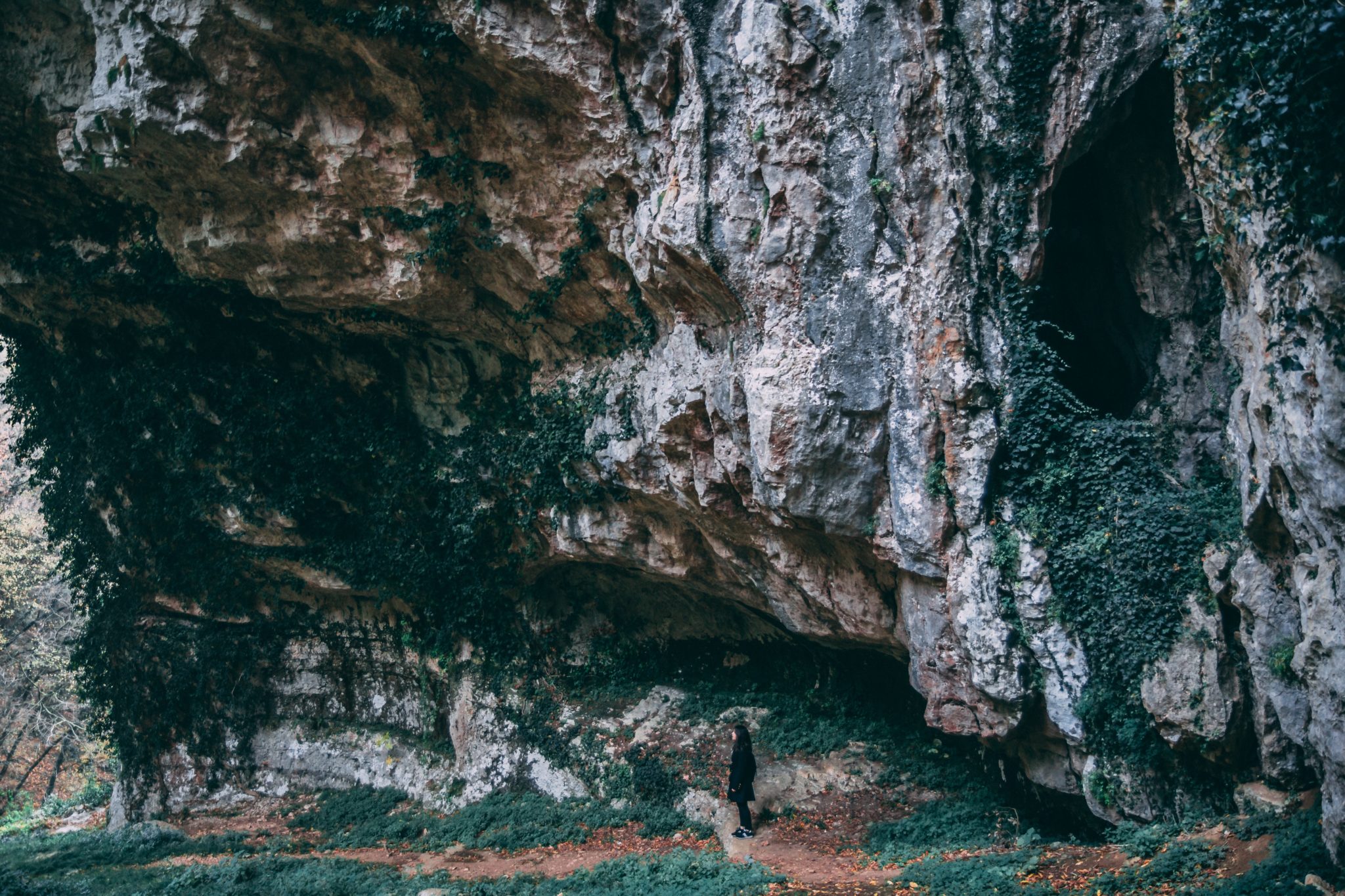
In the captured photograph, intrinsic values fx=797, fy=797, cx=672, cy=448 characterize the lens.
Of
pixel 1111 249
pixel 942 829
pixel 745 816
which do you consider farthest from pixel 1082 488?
pixel 745 816

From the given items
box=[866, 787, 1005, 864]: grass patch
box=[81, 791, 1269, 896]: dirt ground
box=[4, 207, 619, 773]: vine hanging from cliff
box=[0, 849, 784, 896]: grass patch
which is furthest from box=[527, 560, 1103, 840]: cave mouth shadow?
box=[0, 849, 784, 896]: grass patch

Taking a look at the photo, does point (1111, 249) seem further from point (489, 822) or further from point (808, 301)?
point (489, 822)

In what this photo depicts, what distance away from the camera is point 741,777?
9.27 m

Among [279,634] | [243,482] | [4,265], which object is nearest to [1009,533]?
[243,482]

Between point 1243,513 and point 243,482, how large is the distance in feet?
44.6

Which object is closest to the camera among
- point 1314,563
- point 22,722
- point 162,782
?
point 1314,563

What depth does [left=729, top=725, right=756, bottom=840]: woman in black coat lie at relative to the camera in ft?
30.5

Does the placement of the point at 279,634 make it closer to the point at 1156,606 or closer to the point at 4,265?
the point at 4,265

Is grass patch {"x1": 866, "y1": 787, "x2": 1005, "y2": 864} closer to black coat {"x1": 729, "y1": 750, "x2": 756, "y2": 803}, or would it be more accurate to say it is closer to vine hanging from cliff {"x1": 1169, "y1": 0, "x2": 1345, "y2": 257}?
black coat {"x1": 729, "y1": 750, "x2": 756, "y2": 803}

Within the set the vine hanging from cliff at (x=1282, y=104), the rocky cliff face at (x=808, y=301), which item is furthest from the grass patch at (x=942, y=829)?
the vine hanging from cliff at (x=1282, y=104)

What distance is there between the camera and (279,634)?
14680mm

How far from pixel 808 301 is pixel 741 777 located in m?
5.49

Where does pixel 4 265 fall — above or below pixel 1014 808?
above

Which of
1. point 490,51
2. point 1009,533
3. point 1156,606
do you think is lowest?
point 1156,606
